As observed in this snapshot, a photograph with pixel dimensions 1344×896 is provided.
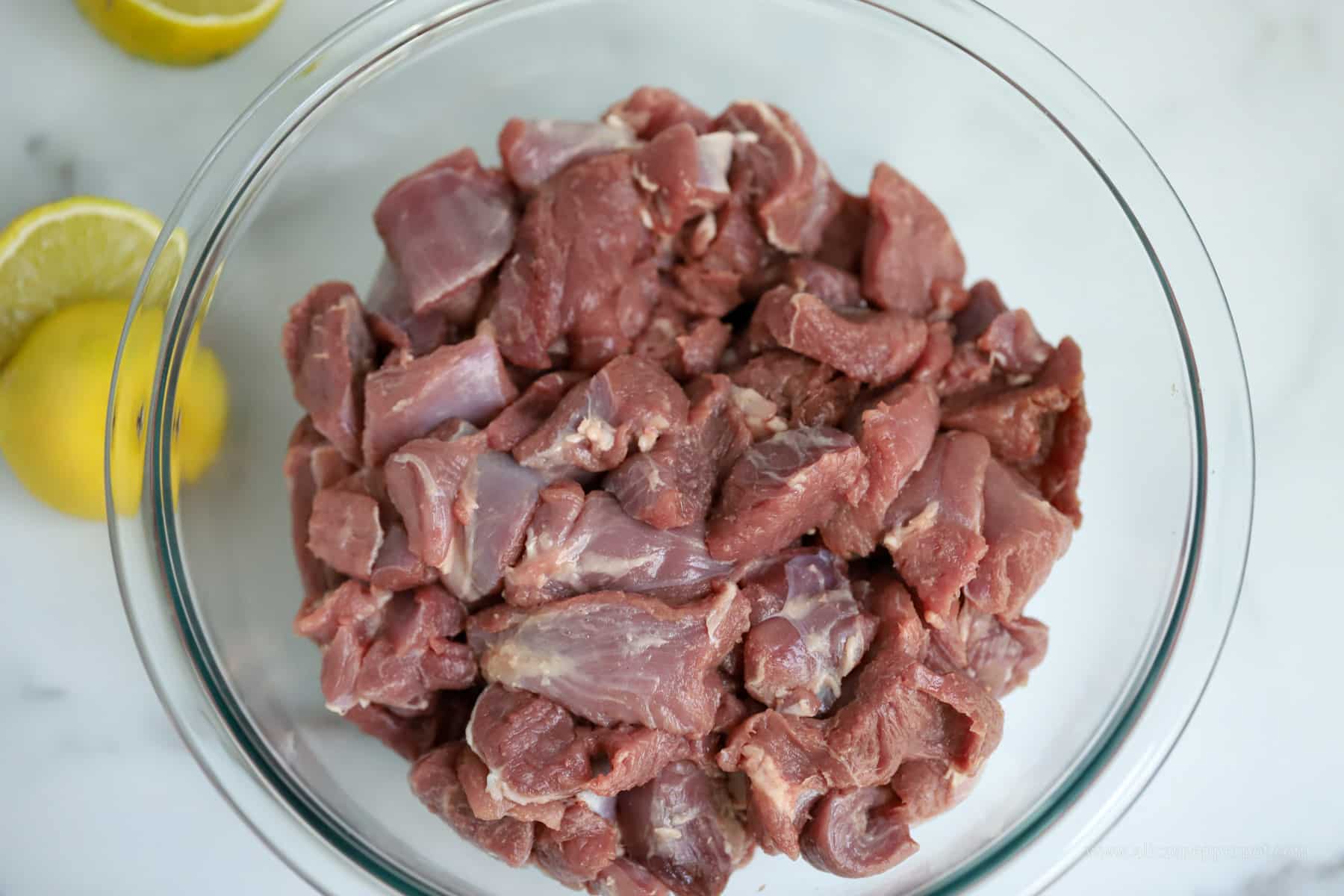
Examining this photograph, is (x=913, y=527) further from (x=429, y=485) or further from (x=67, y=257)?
(x=67, y=257)

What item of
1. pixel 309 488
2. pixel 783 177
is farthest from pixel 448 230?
pixel 783 177

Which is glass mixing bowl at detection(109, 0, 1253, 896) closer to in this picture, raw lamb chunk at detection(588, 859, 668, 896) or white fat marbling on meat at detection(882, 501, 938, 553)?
raw lamb chunk at detection(588, 859, 668, 896)

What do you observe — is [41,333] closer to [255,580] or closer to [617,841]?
[255,580]

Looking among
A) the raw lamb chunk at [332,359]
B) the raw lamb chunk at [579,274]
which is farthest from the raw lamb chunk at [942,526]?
the raw lamb chunk at [332,359]

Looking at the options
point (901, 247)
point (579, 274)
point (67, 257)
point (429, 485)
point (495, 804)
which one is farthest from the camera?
point (67, 257)

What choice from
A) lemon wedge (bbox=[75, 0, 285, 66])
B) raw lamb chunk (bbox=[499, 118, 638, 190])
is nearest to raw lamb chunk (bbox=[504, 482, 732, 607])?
raw lamb chunk (bbox=[499, 118, 638, 190])

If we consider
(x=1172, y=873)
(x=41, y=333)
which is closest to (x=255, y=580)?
(x=41, y=333)

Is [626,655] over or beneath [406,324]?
beneath
